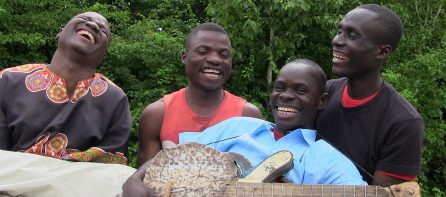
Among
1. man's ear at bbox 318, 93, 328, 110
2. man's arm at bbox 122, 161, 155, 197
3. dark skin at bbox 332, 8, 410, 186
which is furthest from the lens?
man's ear at bbox 318, 93, 328, 110

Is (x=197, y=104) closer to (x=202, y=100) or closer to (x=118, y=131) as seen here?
(x=202, y=100)

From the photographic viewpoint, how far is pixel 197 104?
337 cm

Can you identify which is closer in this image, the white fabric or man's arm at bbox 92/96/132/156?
the white fabric

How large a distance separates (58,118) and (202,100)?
765 millimetres

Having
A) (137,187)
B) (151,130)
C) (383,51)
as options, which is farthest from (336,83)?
(137,187)

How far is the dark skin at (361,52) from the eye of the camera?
274 centimetres

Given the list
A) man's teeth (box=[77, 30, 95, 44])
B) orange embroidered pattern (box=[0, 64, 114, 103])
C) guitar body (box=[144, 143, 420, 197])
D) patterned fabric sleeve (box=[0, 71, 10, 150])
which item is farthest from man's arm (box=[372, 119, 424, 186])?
patterned fabric sleeve (box=[0, 71, 10, 150])

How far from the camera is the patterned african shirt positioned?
9.66 feet

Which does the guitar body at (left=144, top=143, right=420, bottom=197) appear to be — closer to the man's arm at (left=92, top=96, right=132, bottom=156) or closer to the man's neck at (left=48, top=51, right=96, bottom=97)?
the man's arm at (left=92, top=96, right=132, bottom=156)

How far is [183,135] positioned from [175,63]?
3630mm

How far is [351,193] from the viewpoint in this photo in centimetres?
226

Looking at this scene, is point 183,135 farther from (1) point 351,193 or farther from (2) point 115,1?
(2) point 115,1

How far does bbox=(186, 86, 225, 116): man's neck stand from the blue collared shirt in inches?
19.8

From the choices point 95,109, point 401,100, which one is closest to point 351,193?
point 401,100
